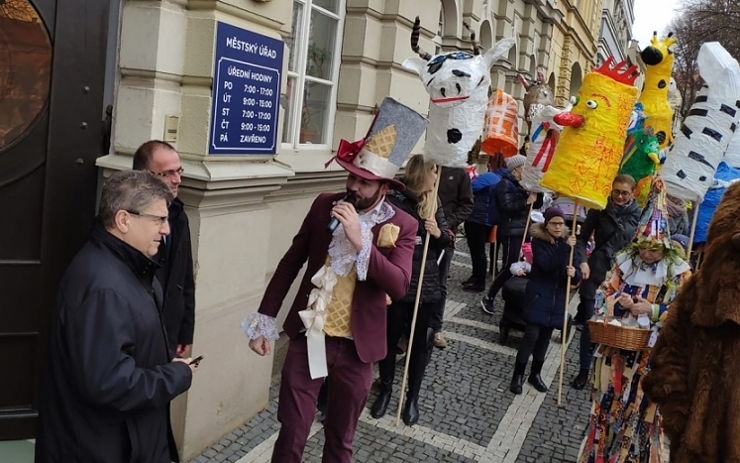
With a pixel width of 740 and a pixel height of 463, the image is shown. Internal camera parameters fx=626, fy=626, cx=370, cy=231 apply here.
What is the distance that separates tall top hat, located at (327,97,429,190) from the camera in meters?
2.95

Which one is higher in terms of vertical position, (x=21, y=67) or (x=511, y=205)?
(x=21, y=67)

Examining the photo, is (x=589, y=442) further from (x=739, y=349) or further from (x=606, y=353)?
(x=739, y=349)

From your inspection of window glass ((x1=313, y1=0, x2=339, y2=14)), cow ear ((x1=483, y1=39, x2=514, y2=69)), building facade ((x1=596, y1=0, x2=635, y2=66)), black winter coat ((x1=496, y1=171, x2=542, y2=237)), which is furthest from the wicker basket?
building facade ((x1=596, y1=0, x2=635, y2=66))

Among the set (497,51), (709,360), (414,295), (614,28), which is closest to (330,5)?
(497,51)

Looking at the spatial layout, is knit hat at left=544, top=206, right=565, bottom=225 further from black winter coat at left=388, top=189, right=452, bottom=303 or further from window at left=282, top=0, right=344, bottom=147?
window at left=282, top=0, right=344, bottom=147

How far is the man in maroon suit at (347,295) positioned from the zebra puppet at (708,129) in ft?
7.43

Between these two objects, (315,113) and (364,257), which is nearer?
(364,257)

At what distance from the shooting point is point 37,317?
11.4 feet

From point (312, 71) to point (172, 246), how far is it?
3.32 m

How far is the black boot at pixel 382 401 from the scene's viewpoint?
15.3 feet

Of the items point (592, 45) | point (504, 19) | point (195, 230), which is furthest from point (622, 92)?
point (592, 45)

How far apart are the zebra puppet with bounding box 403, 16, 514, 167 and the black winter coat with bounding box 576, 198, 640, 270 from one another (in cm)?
198

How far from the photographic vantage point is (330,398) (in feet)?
10.2

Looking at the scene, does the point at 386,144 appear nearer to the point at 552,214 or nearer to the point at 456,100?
the point at 456,100
